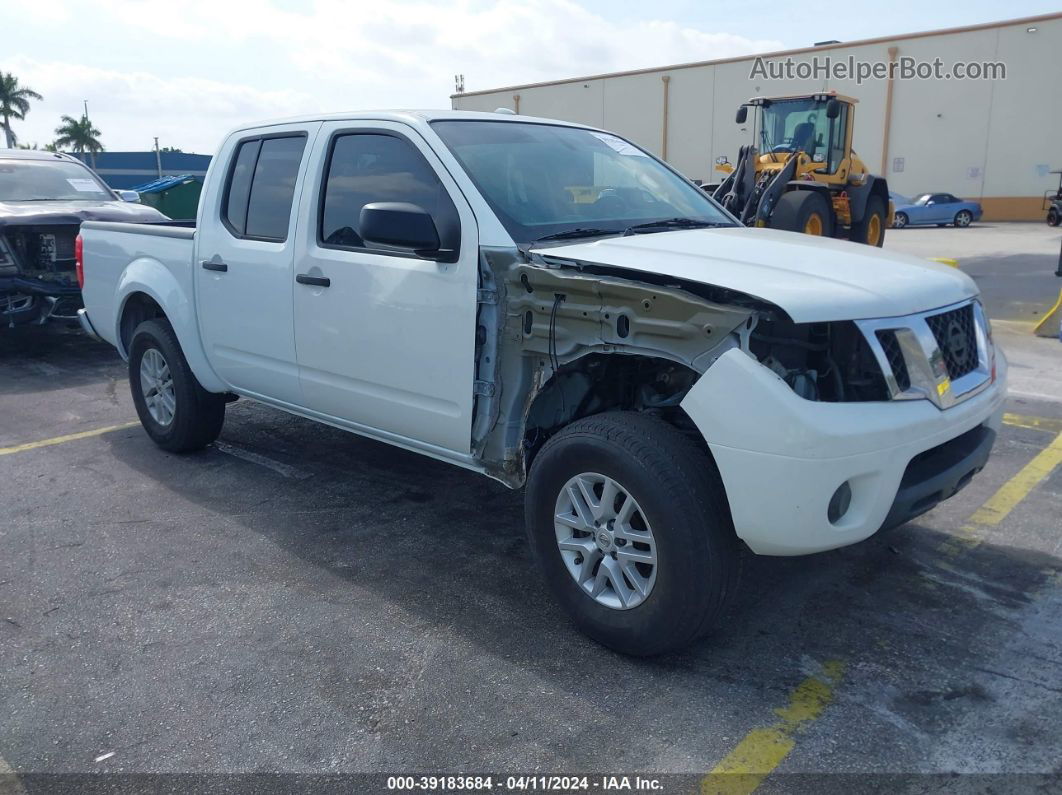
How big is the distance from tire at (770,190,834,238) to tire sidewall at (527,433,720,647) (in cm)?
1078

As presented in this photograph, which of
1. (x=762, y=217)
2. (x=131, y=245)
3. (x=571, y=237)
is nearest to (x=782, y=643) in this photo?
(x=571, y=237)

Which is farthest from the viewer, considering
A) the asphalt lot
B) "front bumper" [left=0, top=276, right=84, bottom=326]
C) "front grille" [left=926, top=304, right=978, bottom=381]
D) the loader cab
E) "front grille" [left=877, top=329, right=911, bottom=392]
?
the loader cab

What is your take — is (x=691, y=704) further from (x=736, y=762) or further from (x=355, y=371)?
(x=355, y=371)

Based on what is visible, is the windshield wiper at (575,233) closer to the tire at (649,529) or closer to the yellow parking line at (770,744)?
the tire at (649,529)

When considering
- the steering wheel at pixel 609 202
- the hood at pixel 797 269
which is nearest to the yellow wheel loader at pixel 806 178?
the steering wheel at pixel 609 202

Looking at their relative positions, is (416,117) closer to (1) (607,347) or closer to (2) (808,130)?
(1) (607,347)

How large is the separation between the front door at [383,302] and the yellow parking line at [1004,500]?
2.42 meters

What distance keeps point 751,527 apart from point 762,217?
447 inches

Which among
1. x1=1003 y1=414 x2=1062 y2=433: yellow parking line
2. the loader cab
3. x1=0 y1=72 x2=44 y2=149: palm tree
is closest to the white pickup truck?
x1=1003 y1=414 x2=1062 y2=433: yellow parking line

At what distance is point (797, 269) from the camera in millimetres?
3100

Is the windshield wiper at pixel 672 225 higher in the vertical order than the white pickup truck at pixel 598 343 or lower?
higher

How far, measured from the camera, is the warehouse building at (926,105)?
114 ft

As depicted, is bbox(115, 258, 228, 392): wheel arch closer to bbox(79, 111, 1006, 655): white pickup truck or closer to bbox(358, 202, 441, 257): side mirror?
bbox(79, 111, 1006, 655): white pickup truck

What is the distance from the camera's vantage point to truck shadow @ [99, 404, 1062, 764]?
3010 mm
